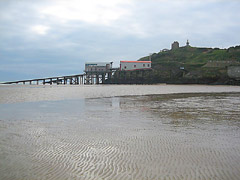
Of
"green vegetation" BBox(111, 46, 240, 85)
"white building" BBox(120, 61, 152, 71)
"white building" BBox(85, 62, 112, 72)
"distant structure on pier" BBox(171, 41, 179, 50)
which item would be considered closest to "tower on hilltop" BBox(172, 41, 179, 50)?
"distant structure on pier" BBox(171, 41, 179, 50)

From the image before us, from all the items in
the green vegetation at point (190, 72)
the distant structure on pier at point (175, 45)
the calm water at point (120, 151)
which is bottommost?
the calm water at point (120, 151)

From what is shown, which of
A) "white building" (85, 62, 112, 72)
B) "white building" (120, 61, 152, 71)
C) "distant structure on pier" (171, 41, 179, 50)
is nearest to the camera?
"white building" (120, 61, 152, 71)

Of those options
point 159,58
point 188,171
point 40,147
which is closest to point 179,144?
point 188,171

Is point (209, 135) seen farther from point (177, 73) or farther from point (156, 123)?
point (177, 73)

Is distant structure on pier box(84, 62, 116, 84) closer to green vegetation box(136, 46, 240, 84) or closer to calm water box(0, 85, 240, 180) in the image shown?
green vegetation box(136, 46, 240, 84)

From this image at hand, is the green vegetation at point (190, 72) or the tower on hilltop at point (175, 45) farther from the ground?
the tower on hilltop at point (175, 45)

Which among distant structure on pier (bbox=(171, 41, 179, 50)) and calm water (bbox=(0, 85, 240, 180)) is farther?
distant structure on pier (bbox=(171, 41, 179, 50))

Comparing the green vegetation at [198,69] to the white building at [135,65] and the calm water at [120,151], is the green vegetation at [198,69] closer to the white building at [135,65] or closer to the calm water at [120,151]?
the white building at [135,65]

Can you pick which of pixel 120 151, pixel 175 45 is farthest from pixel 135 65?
pixel 120 151

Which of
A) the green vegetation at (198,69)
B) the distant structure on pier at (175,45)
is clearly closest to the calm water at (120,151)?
the green vegetation at (198,69)

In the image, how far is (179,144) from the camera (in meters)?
4.66

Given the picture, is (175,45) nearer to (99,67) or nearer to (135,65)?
(135,65)

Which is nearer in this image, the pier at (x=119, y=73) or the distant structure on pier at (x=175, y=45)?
the pier at (x=119, y=73)

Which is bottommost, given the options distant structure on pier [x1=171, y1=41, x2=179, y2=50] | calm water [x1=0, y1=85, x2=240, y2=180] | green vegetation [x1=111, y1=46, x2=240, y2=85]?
calm water [x1=0, y1=85, x2=240, y2=180]
